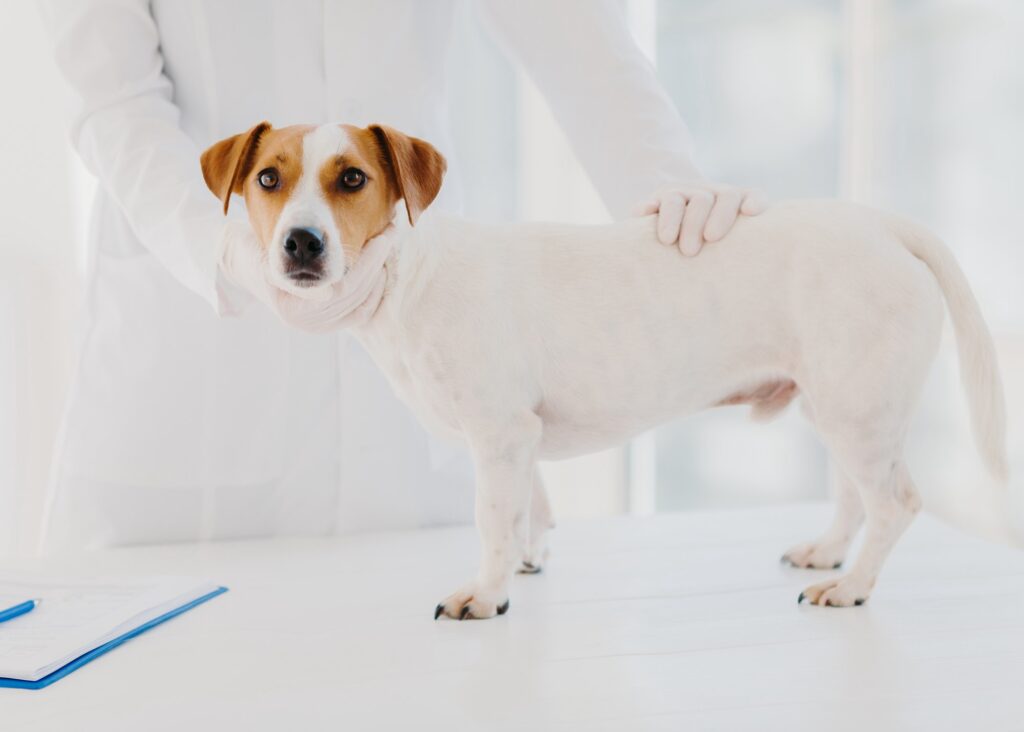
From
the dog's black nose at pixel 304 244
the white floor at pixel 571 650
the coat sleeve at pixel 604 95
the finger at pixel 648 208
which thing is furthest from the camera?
the coat sleeve at pixel 604 95

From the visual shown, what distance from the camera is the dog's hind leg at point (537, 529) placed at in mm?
1280

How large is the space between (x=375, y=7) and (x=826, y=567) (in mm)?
Answer: 1061

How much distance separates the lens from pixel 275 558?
1.38 m

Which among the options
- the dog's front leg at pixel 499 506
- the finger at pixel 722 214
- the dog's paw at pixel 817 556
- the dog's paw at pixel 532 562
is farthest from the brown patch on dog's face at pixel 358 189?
the dog's paw at pixel 817 556

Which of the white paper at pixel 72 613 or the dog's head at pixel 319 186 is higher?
the dog's head at pixel 319 186

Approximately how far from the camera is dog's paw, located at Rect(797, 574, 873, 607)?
1.13 metres

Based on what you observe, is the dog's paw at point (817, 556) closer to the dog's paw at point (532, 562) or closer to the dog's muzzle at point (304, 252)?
the dog's paw at point (532, 562)

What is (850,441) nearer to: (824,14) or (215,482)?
(215,482)

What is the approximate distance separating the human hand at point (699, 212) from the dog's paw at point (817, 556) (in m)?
0.48

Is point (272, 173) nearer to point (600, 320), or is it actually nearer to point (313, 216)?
point (313, 216)

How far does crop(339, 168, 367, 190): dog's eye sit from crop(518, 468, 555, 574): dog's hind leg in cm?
47

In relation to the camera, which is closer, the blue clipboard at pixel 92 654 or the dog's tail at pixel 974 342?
the blue clipboard at pixel 92 654

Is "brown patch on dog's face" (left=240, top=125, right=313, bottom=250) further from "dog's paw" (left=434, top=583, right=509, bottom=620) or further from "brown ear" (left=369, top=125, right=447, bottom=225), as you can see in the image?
"dog's paw" (left=434, top=583, right=509, bottom=620)

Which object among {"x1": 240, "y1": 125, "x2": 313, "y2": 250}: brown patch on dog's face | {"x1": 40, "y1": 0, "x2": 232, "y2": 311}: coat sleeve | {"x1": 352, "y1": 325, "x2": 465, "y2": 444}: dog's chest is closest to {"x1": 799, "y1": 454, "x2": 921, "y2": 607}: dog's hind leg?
{"x1": 352, "y1": 325, "x2": 465, "y2": 444}: dog's chest
